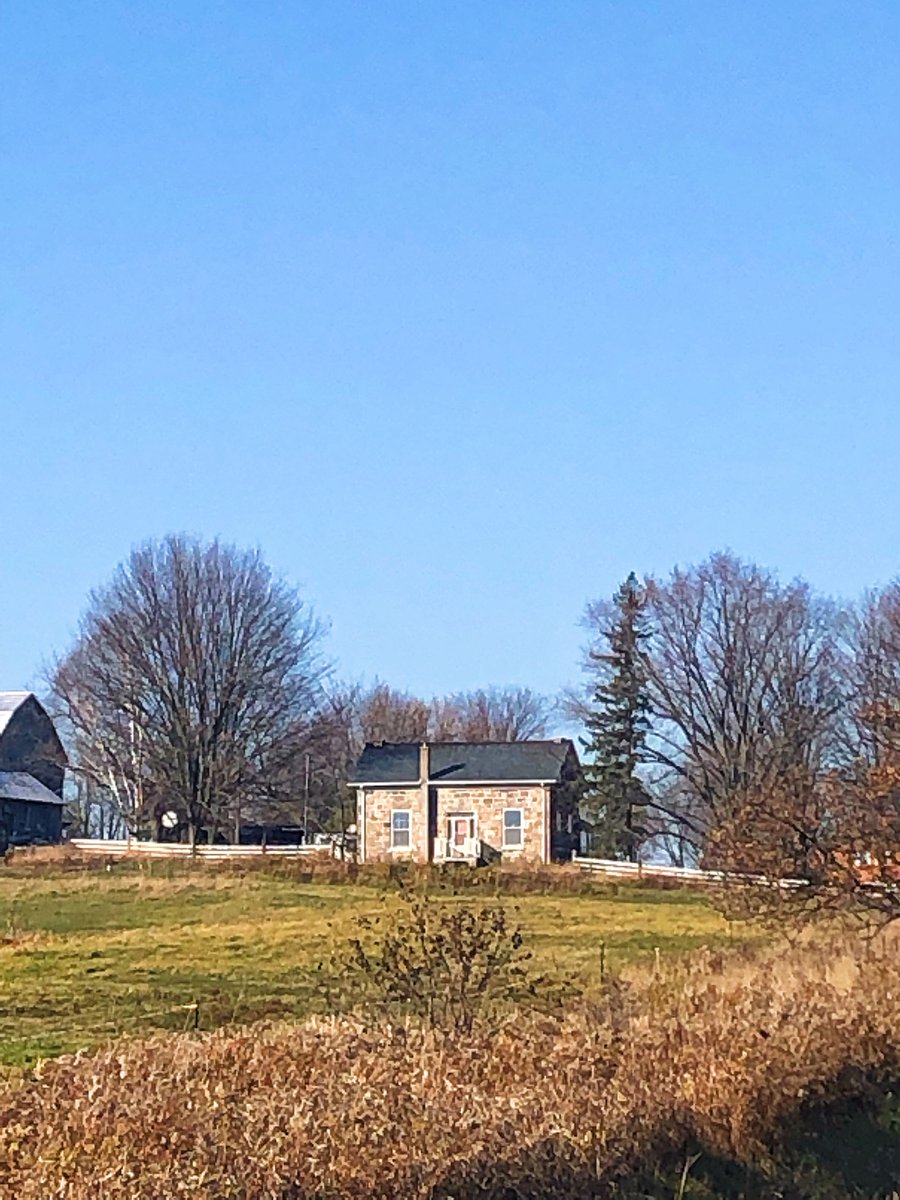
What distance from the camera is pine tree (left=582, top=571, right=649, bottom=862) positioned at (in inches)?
2196

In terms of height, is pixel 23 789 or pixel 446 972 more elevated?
pixel 23 789

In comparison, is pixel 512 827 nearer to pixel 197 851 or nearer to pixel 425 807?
pixel 425 807

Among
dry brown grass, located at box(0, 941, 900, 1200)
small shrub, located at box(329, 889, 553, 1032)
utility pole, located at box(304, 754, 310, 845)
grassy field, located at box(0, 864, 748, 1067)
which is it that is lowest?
grassy field, located at box(0, 864, 748, 1067)

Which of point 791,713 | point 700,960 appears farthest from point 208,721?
point 700,960

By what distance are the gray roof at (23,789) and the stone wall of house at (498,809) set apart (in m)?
16.6

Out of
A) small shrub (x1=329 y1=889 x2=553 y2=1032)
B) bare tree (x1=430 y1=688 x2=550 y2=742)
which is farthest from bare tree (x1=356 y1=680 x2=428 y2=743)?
small shrub (x1=329 y1=889 x2=553 y2=1032)

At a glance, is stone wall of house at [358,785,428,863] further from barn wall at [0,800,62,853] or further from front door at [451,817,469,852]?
barn wall at [0,800,62,853]

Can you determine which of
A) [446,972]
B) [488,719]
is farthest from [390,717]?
[446,972]

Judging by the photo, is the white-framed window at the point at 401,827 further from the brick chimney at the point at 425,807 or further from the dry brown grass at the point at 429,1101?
the dry brown grass at the point at 429,1101

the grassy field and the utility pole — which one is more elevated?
the utility pole

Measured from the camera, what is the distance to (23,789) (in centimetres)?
5938

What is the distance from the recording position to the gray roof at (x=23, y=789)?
190ft

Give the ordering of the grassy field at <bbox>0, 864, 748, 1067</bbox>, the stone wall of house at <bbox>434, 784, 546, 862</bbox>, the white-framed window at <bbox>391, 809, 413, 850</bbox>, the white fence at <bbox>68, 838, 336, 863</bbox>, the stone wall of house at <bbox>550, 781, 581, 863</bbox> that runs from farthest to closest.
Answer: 1. the white-framed window at <bbox>391, 809, 413, 850</bbox>
2. the stone wall of house at <bbox>550, 781, 581, 863</bbox>
3. the stone wall of house at <bbox>434, 784, 546, 862</bbox>
4. the white fence at <bbox>68, 838, 336, 863</bbox>
5. the grassy field at <bbox>0, 864, 748, 1067</bbox>

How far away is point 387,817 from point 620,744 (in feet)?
30.8
